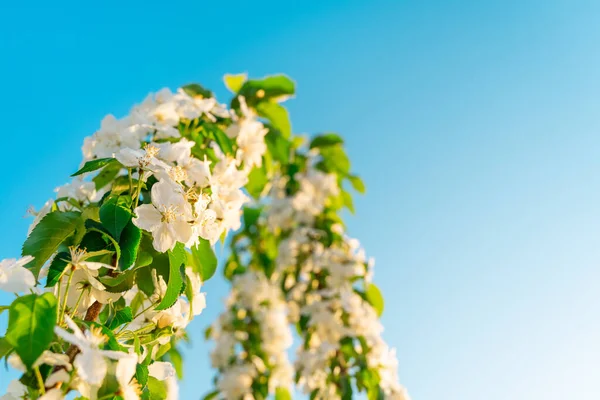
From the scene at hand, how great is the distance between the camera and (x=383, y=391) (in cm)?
280

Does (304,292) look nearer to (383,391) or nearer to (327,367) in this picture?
(327,367)

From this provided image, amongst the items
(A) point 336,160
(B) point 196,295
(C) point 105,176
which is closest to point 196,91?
(C) point 105,176

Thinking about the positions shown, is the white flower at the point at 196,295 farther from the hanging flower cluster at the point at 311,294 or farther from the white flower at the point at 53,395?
the hanging flower cluster at the point at 311,294

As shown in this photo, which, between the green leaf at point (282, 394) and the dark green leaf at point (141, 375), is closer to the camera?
the dark green leaf at point (141, 375)

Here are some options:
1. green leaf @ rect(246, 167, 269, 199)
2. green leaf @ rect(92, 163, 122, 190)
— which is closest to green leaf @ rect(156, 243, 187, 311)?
green leaf @ rect(92, 163, 122, 190)

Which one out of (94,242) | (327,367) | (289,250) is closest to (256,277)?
(289,250)

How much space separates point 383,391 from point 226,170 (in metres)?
1.83

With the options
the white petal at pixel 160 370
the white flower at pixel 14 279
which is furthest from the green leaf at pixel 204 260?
the white flower at pixel 14 279

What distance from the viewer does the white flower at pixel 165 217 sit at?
116 cm

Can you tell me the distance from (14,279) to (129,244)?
236 mm

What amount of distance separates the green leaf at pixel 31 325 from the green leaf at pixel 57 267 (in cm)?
19

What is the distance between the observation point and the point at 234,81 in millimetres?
2621

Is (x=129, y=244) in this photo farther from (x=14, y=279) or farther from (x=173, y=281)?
(x=14, y=279)

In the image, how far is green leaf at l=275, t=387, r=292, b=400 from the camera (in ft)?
13.0
